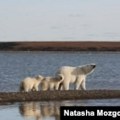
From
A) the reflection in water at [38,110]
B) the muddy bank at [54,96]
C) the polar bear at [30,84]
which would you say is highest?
the polar bear at [30,84]

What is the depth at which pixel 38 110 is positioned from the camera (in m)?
18.0

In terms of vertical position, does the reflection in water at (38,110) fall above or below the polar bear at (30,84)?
below

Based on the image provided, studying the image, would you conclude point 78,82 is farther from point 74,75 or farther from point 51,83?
point 51,83

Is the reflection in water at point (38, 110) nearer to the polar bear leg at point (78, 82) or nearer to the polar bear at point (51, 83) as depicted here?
the polar bear at point (51, 83)

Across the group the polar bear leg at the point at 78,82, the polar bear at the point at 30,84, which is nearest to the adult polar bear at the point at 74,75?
the polar bear leg at the point at 78,82

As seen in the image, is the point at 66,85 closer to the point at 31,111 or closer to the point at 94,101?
the point at 94,101

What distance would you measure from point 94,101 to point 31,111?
3.34 m

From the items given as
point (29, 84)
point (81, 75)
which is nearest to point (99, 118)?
point (29, 84)

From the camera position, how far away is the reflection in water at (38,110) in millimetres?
16530

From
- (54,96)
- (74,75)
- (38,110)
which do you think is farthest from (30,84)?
(38,110)

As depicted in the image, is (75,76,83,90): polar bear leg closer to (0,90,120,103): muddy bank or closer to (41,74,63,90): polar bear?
(41,74,63,90): polar bear

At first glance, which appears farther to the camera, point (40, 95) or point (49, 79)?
point (49, 79)

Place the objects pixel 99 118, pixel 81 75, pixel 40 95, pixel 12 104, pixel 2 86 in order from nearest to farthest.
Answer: pixel 99 118
pixel 12 104
pixel 40 95
pixel 81 75
pixel 2 86

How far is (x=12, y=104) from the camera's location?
1998 cm
